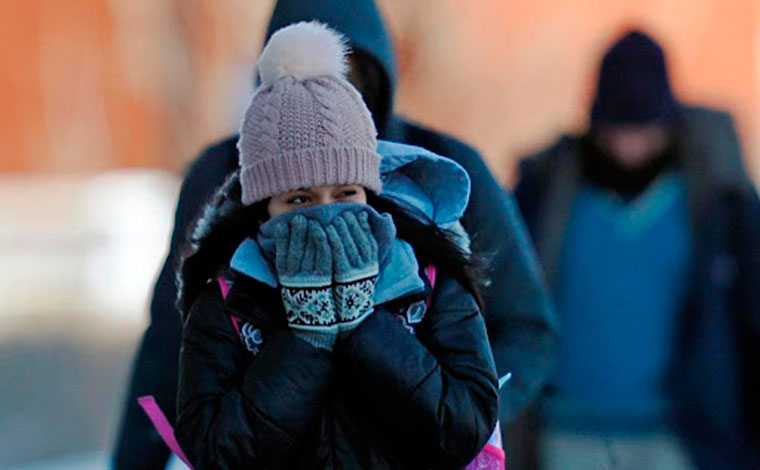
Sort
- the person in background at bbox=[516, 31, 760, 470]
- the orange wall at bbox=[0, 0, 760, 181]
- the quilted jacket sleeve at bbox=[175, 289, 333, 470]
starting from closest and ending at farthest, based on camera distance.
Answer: the quilted jacket sleeve at bbox=[175, 289, 333, 470]
the person in background at bbox=[516, 31, 760, 470]
the orange wall at bbox=[0, 0, 760, 181]

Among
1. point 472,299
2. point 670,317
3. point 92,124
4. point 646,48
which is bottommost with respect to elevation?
point 92,124

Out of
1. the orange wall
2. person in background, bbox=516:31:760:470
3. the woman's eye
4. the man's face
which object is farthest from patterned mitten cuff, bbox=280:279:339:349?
the orange wall

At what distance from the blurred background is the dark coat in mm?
230

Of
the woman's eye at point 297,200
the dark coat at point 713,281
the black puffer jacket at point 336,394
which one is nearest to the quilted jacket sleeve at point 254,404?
the black puffer jacket at point 336,394

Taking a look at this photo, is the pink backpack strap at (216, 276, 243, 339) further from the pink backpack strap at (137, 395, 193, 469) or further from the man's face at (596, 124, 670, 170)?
the man's face at (596, 124, 670, 170)

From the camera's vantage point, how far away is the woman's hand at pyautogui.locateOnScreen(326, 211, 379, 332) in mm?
1434

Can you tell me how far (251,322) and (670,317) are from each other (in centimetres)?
194

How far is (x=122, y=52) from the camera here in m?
7.01

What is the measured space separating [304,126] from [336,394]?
0.32m

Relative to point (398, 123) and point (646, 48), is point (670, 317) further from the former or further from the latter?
point (398, 123)

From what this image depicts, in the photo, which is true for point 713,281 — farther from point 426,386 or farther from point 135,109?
point 135,109

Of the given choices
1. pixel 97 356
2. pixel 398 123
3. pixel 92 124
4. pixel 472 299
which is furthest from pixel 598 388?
pixel 92 124

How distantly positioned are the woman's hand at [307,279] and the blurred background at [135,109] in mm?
1799

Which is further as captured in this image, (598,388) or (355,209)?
(598,388)
